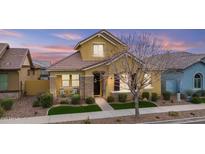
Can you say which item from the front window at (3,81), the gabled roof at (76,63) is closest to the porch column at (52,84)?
the gabled roof at (76,63)

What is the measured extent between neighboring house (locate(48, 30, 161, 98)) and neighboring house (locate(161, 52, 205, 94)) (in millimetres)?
2354

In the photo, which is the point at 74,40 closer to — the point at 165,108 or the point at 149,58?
the point at 149,58

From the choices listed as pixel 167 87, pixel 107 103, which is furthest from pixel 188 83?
pixel 107 103

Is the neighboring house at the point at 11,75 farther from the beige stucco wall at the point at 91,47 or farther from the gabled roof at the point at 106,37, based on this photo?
the gabled roof at the point at 106,37

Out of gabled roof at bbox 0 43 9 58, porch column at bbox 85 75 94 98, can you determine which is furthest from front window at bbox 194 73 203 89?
gabled roof at bbox 0 43 9 58

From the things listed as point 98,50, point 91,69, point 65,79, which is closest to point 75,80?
point 65,79

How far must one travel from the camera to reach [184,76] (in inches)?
803

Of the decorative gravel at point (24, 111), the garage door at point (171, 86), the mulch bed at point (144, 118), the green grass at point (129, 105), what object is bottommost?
the mulch bed at point (144, 118)

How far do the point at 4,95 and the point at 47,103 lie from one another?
19.8 ft

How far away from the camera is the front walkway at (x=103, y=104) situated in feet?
48.8

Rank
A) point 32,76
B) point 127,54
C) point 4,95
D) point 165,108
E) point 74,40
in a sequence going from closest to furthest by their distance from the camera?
point 165,108
point 127,54
point 4,95
point 74,40
point 32,76

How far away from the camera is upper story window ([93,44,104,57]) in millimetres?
20047

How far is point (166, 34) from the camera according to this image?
56.7 feet

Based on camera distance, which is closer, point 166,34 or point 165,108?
point 165,108
